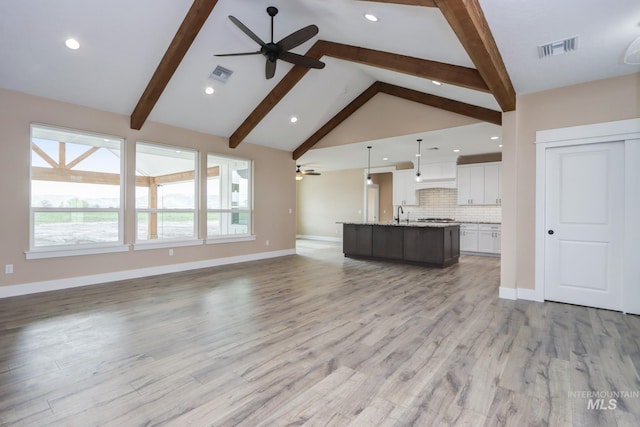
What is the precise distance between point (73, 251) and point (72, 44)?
113 inches

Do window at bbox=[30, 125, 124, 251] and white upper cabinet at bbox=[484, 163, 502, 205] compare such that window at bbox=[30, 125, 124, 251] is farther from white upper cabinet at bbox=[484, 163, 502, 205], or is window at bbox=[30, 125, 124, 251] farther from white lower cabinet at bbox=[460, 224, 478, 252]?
white upper cabinet at bbox=[484, 163, 502, 205]

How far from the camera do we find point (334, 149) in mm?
7898

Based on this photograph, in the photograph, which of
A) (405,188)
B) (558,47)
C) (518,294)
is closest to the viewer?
(558,47)

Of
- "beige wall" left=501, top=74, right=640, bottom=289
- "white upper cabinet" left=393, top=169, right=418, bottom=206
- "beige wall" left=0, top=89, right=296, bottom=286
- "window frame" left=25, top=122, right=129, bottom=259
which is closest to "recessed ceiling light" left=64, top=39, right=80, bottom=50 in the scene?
"beige wall" left=0, top=89, right=296, bottom=286

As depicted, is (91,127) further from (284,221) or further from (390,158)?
(390,158)

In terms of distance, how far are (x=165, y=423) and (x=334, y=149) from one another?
6944 mm

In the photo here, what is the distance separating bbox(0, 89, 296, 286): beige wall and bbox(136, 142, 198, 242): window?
204 mm

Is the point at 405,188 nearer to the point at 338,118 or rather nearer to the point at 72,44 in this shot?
the point at 338,118

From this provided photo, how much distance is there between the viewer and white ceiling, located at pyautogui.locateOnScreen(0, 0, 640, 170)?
2.70 meters

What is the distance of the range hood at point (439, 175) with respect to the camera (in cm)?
862

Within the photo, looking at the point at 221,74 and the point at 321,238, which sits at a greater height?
the point at 221,74

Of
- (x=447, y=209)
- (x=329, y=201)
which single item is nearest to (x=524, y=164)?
(x=447, y=209)

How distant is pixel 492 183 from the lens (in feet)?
26.3

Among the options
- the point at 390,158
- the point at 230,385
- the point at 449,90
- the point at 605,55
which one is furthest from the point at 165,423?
the point at 390,158
